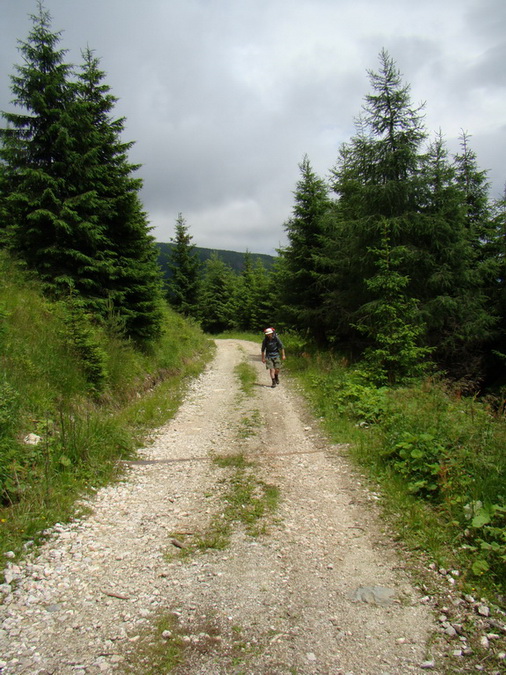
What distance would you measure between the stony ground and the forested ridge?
0.76 m

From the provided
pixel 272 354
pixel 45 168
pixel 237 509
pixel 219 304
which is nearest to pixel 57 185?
pixel 45 168

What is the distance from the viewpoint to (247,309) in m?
47.3

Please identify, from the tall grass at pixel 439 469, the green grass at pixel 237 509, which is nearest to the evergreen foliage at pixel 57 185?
the green grass at pixel 237 509

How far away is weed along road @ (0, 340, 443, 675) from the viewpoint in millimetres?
2662

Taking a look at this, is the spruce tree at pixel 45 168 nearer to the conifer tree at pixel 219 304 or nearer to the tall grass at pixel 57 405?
the tall grass at pixel 57 405

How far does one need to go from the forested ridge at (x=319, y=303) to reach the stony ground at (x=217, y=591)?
76 centimetres

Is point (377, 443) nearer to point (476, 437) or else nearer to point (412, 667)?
point (476, 437)

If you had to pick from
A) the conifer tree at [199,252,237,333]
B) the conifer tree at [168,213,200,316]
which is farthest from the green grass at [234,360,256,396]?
the conifer tree at [199,252,237,333]

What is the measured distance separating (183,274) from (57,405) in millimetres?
31723

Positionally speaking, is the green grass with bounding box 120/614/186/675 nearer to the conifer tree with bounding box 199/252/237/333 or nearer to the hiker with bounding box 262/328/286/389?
the hiker with bounding box 262/328/286/389

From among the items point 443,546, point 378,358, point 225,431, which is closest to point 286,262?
point 378,358

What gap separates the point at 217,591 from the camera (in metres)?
3.36

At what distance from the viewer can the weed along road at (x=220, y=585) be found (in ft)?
8.73

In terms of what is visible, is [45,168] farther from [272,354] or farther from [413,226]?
[413,226]
